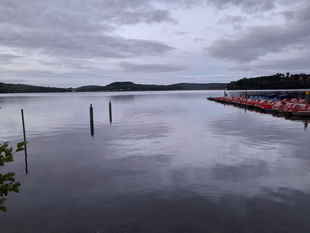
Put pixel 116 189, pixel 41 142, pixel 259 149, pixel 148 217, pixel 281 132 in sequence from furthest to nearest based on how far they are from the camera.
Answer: pixel 281 132 → pixel 41 142 → pixel 259 149 → pixel 116 189 → pixel 148 217

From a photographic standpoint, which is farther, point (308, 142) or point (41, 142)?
point (41, 142)

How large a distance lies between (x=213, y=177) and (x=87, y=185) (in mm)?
6028

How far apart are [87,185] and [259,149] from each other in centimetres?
1229

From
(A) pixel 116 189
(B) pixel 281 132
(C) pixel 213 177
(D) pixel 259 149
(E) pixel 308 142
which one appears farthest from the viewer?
(B) pixel 281 132

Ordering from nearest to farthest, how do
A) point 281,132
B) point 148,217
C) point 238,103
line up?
1. point 148,217
2. point 281,132
3. point 238,103

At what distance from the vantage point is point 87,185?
11.0 metres

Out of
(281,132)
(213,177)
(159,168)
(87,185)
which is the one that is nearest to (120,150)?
(159,168)

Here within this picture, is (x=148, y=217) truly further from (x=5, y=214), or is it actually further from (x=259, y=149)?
(x=259, y=149)

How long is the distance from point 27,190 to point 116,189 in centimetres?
408

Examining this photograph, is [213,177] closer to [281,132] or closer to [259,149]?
[259,149]

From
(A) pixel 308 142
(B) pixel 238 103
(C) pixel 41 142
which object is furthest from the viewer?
(B) pixel 238 103

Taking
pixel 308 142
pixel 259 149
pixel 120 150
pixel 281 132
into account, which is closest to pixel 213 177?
pixel 259 149

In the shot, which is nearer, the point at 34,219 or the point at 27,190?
the point at 34,219

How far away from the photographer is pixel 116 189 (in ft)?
34.4
